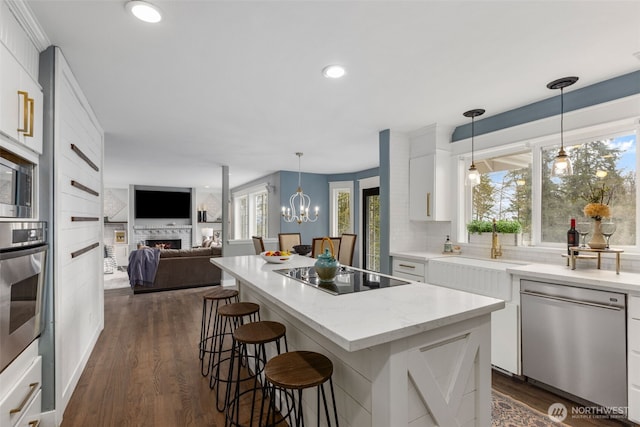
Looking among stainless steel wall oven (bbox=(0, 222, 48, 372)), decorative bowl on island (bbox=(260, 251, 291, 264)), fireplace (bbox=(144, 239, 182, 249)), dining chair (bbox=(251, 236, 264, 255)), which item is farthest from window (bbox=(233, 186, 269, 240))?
stainless steel wall oven (bbox=(0, 222, 48, 372))

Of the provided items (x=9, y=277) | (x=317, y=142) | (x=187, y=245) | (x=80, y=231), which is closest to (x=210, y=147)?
(x=317, y=142)

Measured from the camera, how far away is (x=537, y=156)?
3.05 m

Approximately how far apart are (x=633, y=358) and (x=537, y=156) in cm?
184

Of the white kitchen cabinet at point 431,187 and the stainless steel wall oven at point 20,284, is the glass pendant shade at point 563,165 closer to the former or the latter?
the white kitchen cabinet at point 431,187

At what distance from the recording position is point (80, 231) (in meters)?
2.68

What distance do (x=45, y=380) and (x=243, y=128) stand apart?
2883mm

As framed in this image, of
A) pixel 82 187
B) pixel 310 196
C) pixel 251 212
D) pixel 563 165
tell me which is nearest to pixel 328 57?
pixel 563 165

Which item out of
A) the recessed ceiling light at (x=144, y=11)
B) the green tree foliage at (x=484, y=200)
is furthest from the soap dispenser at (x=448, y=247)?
the recessed ceiling light at (x=144, y=11)

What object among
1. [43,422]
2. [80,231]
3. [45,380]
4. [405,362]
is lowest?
[43,422]

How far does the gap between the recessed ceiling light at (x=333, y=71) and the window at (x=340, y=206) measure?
187 inches

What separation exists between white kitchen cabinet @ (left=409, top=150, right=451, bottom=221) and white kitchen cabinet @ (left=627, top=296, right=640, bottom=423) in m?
1.87

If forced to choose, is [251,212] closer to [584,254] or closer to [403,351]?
[584,254]

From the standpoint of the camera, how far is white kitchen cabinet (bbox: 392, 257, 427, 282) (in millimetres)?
3422

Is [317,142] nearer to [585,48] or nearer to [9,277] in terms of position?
[585,48]
